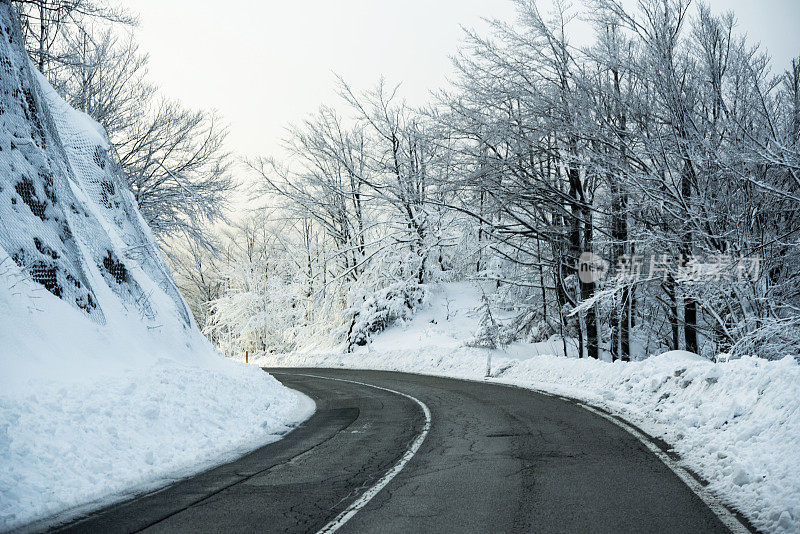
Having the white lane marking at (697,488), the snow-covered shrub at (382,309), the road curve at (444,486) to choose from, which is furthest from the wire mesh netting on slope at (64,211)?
the snow-covered shrub at (382,309)

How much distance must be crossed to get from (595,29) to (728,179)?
7671 mm

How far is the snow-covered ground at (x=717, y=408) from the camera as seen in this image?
5.19 metres

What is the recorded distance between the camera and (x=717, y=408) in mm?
7859

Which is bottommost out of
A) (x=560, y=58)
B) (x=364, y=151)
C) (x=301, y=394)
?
(x=301, y=394)

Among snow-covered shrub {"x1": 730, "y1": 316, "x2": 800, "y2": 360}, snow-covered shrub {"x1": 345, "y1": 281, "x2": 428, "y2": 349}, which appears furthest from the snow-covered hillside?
snow-covered shrub {"x1": 345, "y1": 281, "x2": 428, "y2": 349}

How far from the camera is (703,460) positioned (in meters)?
6.56

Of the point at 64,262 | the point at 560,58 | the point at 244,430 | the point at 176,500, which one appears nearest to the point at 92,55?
the point at 64,262

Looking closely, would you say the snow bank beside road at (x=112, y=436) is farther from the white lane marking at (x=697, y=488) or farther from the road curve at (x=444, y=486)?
the white lane marking at (x=697, y=488)

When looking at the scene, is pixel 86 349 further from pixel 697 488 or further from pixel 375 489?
pixel 697 488

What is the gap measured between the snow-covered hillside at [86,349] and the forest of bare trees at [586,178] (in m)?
1.93

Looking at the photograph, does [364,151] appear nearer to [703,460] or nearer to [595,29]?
[595,29]

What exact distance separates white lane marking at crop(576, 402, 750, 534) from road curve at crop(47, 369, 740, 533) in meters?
0.08

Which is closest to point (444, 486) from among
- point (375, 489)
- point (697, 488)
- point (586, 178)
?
point (375, 489)

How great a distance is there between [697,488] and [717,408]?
266cm
